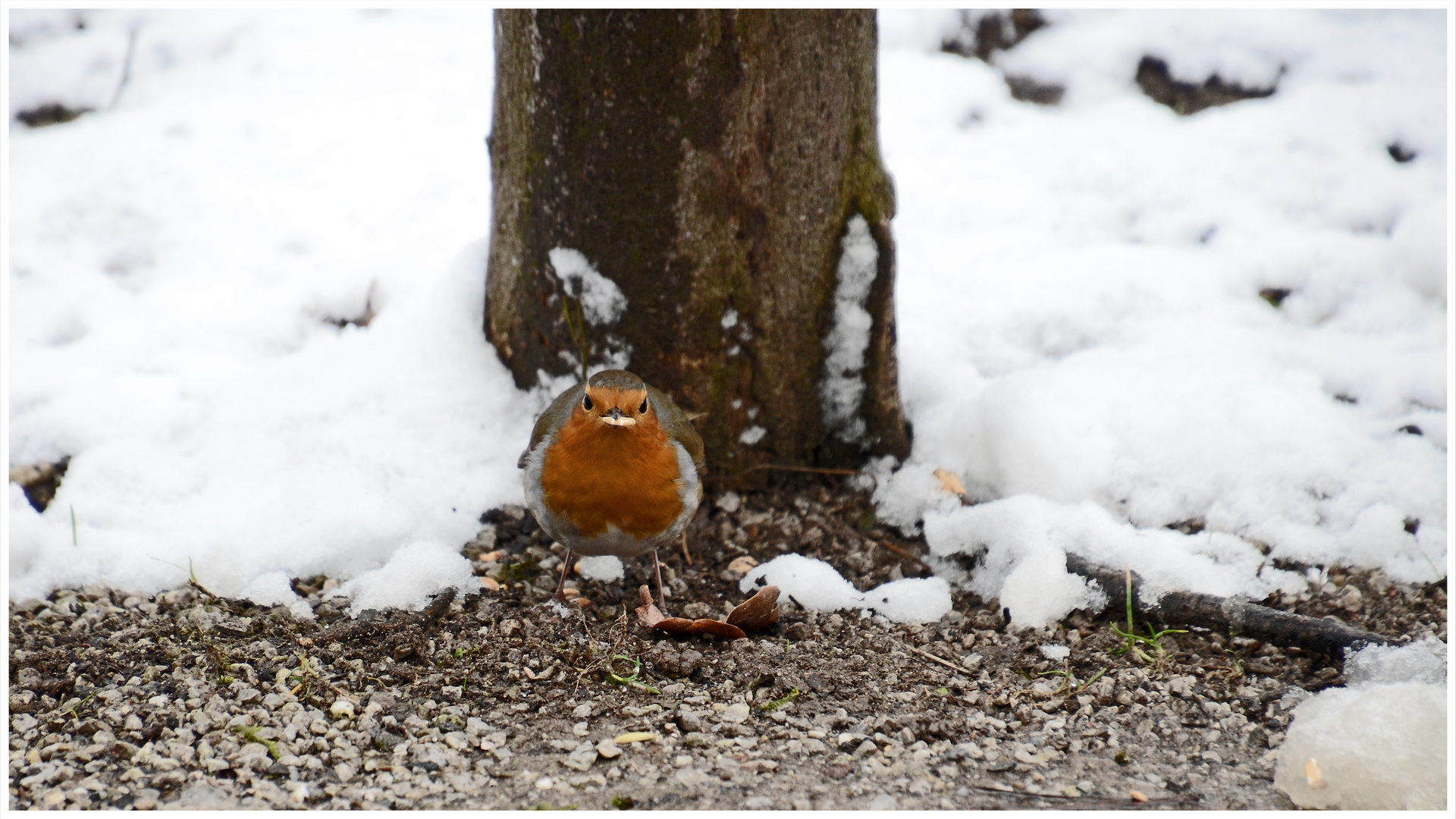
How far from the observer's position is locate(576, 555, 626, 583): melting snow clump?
9.27ft

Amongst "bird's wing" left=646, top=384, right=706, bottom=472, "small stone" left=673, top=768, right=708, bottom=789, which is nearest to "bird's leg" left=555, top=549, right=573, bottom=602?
"bird's wing" left=646, top=384, right=706, bottom=472

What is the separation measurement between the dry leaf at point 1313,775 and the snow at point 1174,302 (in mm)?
704

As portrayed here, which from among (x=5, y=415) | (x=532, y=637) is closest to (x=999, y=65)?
(x=532, y=637)

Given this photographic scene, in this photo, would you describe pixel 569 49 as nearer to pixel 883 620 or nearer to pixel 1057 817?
pixel 883 620

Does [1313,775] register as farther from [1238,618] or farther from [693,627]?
[693,627]

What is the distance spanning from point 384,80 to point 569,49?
9.81 ft

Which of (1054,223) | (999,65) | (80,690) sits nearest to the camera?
(80,690)

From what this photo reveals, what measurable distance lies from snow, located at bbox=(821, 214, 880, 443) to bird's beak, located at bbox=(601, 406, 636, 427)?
3.08ft

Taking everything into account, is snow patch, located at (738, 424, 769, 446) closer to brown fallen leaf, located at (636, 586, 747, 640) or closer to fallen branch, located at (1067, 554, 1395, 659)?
brown fallen leaf, located at (636, 586, 747, 640)

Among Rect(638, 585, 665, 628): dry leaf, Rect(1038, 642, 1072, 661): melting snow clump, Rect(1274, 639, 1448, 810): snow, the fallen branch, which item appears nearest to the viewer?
Rect(1274, 639, 1448, 810): snow

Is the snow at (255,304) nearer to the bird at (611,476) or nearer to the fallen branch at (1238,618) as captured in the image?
the bird at (611,476)

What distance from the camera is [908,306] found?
12.4ft

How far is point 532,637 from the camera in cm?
241

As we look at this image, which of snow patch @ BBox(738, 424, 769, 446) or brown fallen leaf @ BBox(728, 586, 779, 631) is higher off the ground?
snow patch @ BBox(738, 424, 769, 446)
